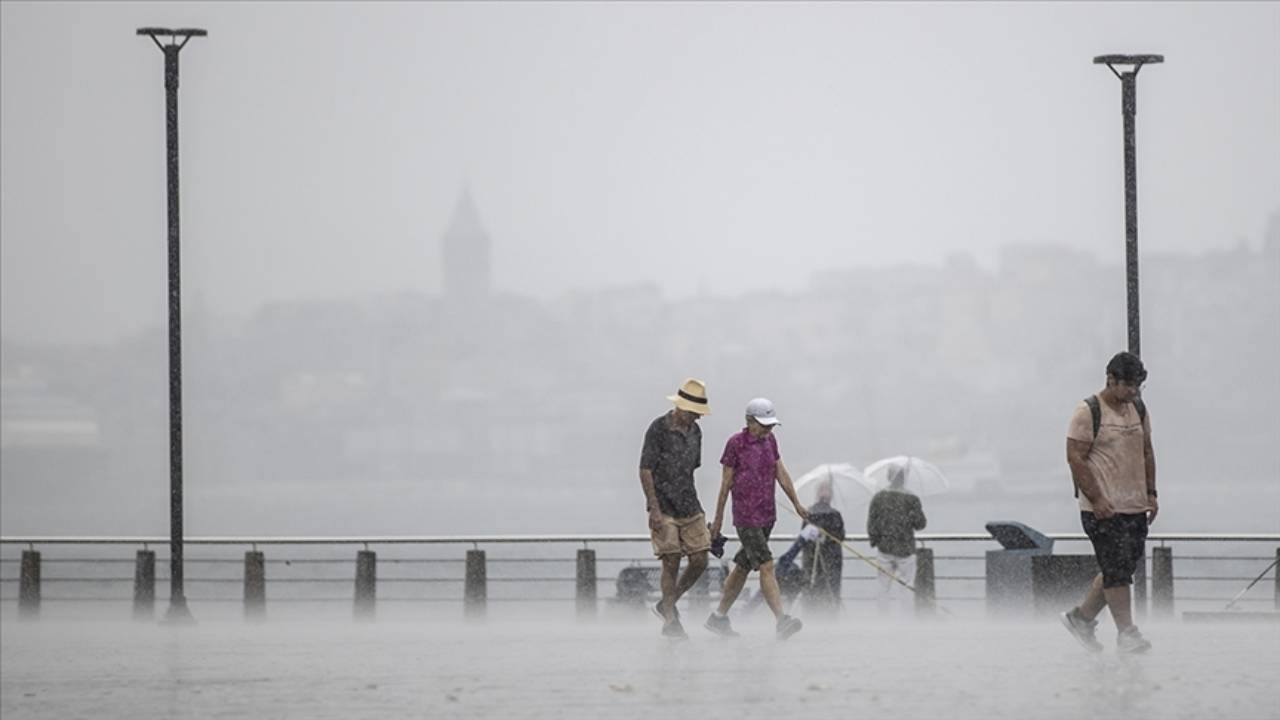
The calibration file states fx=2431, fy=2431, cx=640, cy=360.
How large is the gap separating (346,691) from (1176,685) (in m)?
4.84

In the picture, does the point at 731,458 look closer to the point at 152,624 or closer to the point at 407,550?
the point at 152,624

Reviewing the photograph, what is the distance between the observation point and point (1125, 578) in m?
15.6

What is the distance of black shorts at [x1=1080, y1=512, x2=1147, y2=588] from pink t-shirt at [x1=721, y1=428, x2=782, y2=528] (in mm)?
3398

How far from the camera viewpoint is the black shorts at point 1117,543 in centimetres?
1552

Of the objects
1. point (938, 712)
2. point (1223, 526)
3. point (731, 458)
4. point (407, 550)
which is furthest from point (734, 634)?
point (1223, 526)

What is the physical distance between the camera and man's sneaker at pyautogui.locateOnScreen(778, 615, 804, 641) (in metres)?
18.6

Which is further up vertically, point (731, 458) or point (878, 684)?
point (731, 458)

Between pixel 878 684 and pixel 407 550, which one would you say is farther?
pixel 407 550

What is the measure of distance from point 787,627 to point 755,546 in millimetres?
710

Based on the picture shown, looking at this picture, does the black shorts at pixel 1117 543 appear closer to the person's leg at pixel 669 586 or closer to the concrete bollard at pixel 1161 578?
the person's leg at pixel 669 586

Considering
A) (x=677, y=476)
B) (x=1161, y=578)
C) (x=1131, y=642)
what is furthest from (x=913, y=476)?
(x=1131, y=642)

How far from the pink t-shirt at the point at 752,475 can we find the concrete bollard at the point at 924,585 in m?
8.50

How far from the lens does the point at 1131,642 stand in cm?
1582

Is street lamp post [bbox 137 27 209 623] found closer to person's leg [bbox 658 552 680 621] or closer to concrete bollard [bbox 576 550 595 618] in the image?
concrete bollard [bbox 576 550 595 618]
